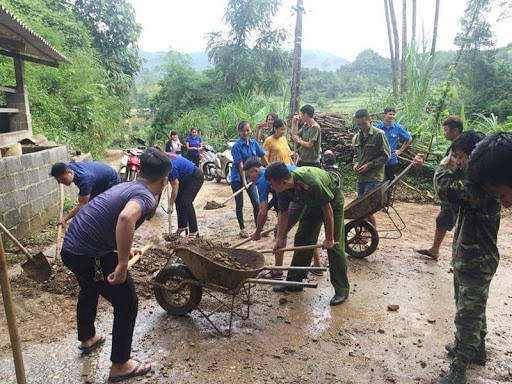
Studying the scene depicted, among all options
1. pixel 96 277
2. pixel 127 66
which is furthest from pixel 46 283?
pixel 127 66

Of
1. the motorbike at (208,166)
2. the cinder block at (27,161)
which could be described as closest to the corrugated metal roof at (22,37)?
the cinder block at (27,161)

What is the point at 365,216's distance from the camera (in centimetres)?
457

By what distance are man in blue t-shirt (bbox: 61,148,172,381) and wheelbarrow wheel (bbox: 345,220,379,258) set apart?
9.91 ft

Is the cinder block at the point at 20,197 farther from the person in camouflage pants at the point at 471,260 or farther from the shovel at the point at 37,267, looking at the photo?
the person in camouflage pants at the point at 471,260

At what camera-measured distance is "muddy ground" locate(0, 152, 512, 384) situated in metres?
2.71

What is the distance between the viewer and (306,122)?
19.0 ft

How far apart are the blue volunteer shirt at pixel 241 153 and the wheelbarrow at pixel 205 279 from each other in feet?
7.69

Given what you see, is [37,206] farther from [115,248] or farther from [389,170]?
[389,170]

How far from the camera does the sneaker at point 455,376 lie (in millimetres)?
2406

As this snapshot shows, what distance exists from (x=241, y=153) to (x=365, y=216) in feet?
7.09

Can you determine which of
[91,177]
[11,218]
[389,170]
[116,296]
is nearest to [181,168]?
[91,177]

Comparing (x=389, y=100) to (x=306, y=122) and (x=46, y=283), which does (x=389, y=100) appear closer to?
(x=306, y=122)

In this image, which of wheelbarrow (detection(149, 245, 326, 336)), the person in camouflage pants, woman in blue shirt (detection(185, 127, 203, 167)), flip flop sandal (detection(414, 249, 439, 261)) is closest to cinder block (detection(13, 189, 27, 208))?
wheelbarrow (detection(149, 245, 326, 336))

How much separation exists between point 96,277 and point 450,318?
10.5ft
